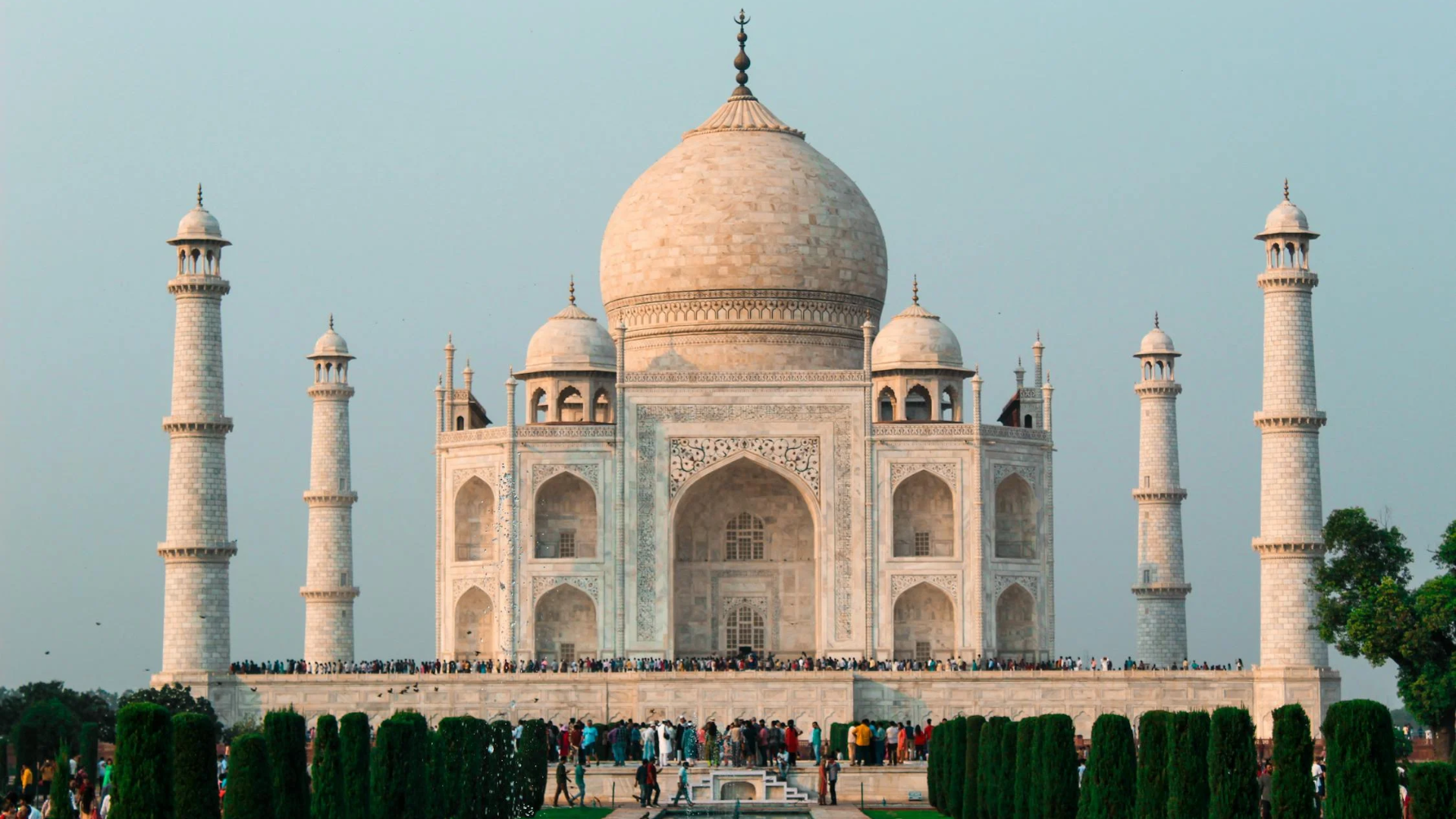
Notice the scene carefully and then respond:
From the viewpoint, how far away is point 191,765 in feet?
52.2

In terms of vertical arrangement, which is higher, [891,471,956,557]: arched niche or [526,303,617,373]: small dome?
[526,303,617,373]: small dome

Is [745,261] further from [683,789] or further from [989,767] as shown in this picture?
[989,767]

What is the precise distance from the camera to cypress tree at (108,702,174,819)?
15.4 m

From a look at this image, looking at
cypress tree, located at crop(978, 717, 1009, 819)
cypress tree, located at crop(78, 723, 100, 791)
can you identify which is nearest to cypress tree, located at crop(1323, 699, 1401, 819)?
cypress tree, located at crop(978, 717, 1009, 819)

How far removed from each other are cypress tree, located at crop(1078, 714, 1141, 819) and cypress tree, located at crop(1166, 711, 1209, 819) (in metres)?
1.06

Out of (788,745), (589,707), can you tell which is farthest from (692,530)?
(788,745)

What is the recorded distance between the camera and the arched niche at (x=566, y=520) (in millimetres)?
34438

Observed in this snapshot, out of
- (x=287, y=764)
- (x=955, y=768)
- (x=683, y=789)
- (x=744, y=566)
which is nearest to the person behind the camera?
(x=287, y=764)

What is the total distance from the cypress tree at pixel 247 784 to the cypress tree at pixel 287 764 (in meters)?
0.24

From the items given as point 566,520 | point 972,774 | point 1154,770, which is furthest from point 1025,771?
point 566,520

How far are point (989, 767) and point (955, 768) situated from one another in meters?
1.99

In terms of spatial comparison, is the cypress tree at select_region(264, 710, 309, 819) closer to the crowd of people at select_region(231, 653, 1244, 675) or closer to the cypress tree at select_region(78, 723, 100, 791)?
the cypress tree at select_region(78, 723, 100, 791)

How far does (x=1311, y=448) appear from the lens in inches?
1239

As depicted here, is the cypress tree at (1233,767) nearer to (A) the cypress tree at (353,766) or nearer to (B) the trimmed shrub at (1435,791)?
(B) the trimmed shrub at (1435,791)
